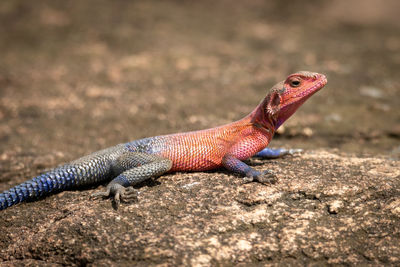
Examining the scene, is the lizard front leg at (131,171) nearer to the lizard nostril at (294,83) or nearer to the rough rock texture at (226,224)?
the rough rock texture at (226,224)

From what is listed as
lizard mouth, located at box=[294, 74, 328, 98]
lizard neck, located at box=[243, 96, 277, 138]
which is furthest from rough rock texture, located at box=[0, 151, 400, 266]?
lizard mouth, located at box=[294, 74, 328, 98]

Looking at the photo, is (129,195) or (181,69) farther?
(181,69)

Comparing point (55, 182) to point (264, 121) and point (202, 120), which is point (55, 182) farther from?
point (202, 120)

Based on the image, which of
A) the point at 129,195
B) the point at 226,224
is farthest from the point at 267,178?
the point at 129,195

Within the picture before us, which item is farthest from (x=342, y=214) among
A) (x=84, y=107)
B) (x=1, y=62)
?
(x=1, y=62)

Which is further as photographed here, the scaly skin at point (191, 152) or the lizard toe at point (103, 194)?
the scaly skin at point (191, 152)

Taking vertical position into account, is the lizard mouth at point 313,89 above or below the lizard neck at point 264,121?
above

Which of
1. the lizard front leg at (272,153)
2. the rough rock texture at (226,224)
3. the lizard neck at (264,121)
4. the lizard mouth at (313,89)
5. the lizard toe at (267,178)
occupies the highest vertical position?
the lizard mouth at (313,89)

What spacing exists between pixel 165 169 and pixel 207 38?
7442mm

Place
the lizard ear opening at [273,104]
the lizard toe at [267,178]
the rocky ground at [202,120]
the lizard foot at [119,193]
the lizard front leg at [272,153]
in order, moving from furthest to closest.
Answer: the lizard front leg at [272,153] → the lizard ear opening at [273,104] → the lizard toe at [267,178] → the lizard foot at [119,193] → the rocky ground at [202,120]

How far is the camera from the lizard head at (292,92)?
427cm

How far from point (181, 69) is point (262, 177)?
19.2 feet

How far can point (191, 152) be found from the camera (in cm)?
433

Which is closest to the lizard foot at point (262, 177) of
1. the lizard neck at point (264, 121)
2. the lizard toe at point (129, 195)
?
the lizard neck at point (264, 121)
